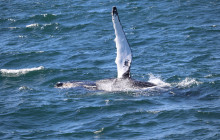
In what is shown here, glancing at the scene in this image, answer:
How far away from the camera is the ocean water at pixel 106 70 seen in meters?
14.2

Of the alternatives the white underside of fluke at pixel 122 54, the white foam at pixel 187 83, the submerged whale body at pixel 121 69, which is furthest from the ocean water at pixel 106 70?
the white underside of fluke at pixel 122 54

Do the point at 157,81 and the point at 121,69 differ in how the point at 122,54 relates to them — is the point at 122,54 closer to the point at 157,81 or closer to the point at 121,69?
the point at 121,69

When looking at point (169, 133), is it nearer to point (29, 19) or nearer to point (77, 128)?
point (77, 128)

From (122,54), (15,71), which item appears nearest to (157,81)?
(122,54)

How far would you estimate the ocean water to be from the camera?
14172mm

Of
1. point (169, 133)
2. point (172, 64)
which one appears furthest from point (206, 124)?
point (172, 64)

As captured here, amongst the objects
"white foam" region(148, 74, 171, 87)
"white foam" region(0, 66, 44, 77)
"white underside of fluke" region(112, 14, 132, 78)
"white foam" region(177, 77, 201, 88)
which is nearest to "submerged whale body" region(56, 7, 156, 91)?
"white underside of fluke" region(112, 14, 132, 78)

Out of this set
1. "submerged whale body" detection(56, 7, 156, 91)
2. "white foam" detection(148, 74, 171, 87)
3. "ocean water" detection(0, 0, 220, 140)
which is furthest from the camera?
"white foam" detection(148, 74, 171, 87)

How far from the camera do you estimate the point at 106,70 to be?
20859 millimetres

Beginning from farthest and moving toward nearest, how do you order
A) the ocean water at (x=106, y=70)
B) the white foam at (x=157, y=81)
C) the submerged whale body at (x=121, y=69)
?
the white foam at (x=157, y=81) < the submerged whale body at (x=121, y=69) < the ocean water at (x=106, y=70)

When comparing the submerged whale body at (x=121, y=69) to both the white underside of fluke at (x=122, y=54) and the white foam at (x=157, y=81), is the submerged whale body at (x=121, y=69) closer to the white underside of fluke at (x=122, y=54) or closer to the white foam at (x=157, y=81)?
the white underside of fluke at (x=122, y=54)

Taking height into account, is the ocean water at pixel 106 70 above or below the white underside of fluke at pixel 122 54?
below

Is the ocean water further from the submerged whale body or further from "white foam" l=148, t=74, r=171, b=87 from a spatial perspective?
the submerged whale body

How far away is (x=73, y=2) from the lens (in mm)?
38344
